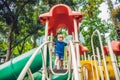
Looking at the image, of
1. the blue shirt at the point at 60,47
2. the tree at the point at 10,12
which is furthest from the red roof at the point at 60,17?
the tree at the point at 10,12

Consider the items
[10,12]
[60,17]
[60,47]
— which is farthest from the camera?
[10,12]

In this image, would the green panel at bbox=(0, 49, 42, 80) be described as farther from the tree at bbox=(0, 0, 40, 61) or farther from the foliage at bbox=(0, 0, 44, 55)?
the foliage at bbox=(0, 0, 44, 55)

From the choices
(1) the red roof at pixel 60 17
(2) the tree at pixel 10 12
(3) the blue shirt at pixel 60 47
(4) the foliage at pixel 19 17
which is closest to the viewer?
(1) the red roof at pixel 60 17

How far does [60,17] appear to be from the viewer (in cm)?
642

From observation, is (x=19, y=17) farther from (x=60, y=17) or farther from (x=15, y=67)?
(x=60, y=17)

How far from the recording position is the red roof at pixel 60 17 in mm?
5794

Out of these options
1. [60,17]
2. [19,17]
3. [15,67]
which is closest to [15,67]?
[15,67]

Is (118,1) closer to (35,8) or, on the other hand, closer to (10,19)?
(35,8)

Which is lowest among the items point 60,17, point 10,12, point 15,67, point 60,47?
point 15,67

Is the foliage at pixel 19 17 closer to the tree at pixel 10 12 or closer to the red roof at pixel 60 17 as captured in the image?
the tree at pixel 10 12

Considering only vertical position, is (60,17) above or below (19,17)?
below

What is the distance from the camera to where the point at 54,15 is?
6.03m

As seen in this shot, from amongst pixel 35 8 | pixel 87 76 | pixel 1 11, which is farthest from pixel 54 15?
pixel 35 8

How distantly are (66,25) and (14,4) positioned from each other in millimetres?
12368
